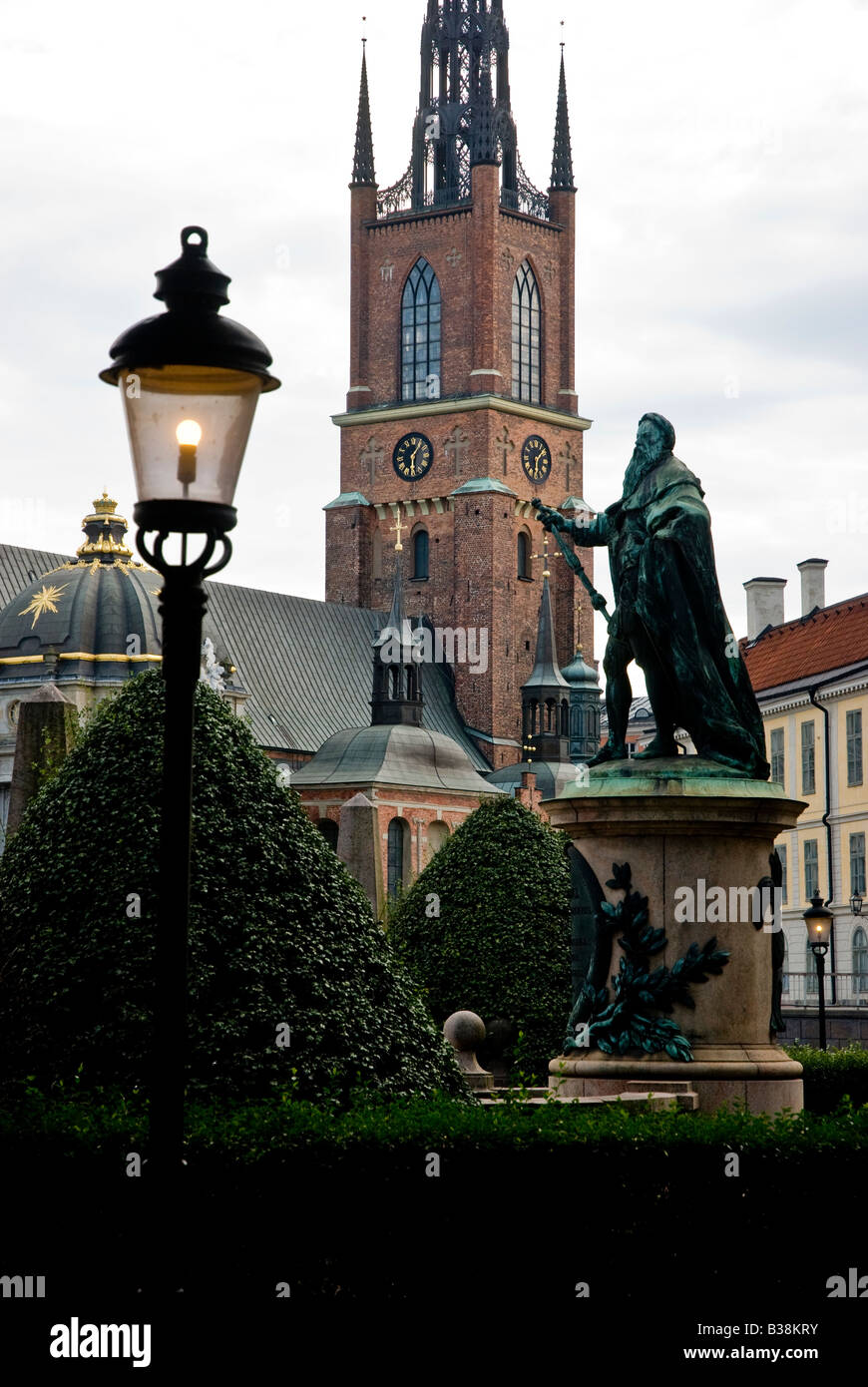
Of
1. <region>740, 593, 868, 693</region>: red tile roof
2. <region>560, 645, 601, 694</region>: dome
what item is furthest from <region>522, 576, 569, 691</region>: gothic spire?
<region>740, 593, 868, 693</region>: red tile roof

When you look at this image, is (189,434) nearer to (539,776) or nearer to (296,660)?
(296,660)

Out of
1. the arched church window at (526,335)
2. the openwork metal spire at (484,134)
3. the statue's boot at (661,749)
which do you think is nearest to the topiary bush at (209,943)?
the statue's boot at (661,749)

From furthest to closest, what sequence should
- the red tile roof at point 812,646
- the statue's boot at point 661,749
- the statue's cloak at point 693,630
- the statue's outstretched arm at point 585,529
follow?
the red tile roof at point 812,646, the statue's outstretched arm at point 585,529, the statue's boot at point 661,749, the statue's cloak at point 693,630

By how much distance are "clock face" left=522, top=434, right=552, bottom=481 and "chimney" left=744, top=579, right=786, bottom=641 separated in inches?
1387

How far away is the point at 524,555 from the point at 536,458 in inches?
185

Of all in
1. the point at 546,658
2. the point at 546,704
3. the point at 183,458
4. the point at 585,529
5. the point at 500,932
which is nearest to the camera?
the point at 183,458

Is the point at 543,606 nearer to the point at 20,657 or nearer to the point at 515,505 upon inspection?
the point at 515,505

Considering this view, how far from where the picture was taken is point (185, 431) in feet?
23.8

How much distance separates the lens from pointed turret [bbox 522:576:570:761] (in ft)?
320

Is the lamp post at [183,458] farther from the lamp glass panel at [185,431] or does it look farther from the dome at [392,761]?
the dome at [392,761]

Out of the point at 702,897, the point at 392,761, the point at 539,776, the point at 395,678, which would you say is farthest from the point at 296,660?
the point at 702,897

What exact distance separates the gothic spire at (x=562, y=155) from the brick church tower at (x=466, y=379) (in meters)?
0.10

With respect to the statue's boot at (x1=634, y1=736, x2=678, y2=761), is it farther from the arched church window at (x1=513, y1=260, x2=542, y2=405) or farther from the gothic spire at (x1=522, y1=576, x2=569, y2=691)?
the arched church window at (x1=513, y1=260, x2=542, y2=405)

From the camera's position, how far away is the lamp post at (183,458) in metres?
7.11
